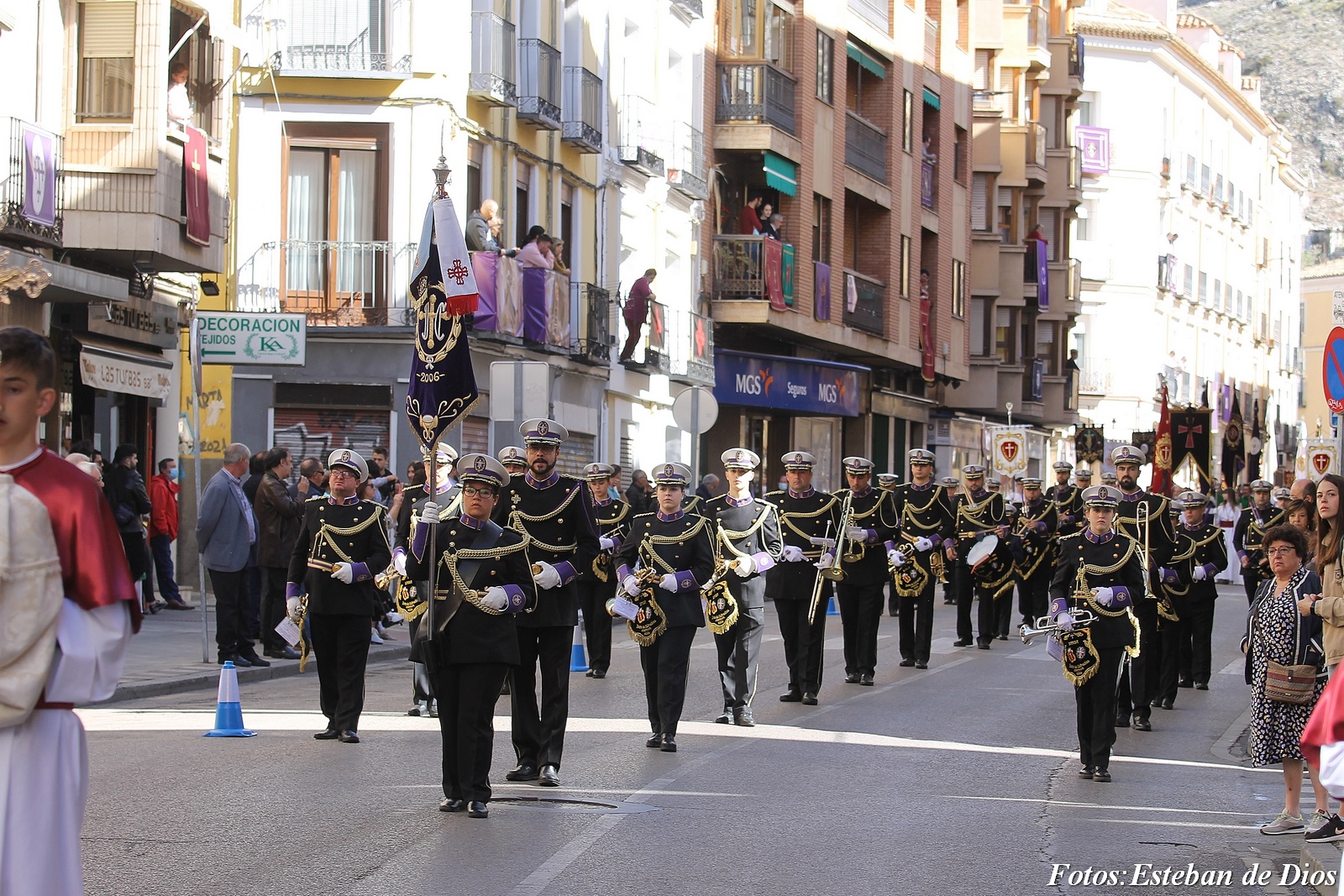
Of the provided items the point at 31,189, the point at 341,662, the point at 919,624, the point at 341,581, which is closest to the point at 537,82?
the point at 31,189

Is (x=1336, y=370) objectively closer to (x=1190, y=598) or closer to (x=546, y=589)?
(x=1190, y=598)

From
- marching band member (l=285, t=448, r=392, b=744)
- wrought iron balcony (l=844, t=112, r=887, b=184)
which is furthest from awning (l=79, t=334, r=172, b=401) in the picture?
wrought iron balcony (l=844, t=112, r=887, b=184)

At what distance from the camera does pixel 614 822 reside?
10.3 m

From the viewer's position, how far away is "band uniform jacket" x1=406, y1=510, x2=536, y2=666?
1053 centimetres

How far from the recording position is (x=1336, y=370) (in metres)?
13.9

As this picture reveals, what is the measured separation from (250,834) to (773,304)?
31.8 m

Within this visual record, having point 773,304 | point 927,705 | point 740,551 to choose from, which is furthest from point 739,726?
point 773,304

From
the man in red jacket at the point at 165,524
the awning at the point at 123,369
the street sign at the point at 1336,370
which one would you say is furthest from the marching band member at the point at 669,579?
the man in red jacket at the point at 165,524

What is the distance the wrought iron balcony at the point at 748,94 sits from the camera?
1622 inches

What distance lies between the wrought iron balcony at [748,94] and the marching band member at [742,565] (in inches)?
1040

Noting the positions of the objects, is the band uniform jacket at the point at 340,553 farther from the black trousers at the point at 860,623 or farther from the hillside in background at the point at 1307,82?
the hillside in background at the point at 1307,82

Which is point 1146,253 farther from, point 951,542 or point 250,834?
point 250,834

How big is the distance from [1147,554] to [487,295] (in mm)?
14975

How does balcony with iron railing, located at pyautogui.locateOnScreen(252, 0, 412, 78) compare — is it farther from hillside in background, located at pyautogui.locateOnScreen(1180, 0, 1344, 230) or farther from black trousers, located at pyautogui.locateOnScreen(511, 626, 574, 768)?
hillside in background, located at pyautogui.locateOnScreen(1180, 0, 1344, 230)
